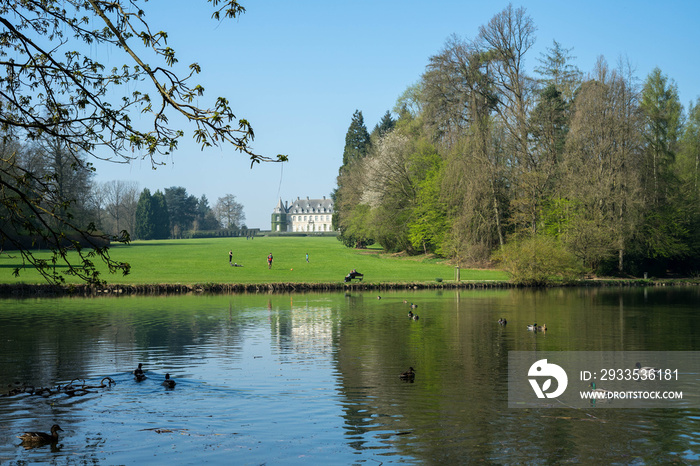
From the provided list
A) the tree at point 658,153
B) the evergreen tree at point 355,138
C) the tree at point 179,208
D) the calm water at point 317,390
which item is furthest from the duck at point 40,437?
the tree at point 179,208

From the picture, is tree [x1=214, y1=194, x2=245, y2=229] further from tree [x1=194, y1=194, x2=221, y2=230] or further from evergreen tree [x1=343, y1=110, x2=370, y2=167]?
evergreen tree [x1=343, y1=110, x2=370, y2=167]

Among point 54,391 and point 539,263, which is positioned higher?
point 539,263

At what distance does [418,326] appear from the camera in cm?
2788

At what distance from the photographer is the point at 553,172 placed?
55.9 m

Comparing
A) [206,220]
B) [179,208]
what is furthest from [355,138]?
[206,220]

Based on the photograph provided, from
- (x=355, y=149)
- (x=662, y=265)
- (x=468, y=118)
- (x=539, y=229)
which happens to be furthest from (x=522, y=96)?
(x=355, y=149)

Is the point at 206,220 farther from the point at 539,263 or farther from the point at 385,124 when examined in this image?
the point at 539,263

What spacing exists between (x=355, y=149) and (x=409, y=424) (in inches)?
3307

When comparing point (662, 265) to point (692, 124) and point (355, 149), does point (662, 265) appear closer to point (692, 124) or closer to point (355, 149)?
point (692, 124)

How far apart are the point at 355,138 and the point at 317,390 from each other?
8203cm

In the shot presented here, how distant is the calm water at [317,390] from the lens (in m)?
11.2

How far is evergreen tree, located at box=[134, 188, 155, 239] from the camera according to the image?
126 m

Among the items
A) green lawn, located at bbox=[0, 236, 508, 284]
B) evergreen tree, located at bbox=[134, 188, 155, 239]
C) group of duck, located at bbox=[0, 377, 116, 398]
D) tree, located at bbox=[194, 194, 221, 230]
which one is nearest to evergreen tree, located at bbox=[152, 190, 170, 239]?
evergreen tree, located at bbox=[134, 188, 155, 239]

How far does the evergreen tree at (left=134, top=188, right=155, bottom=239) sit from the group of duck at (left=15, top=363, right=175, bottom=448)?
114m
